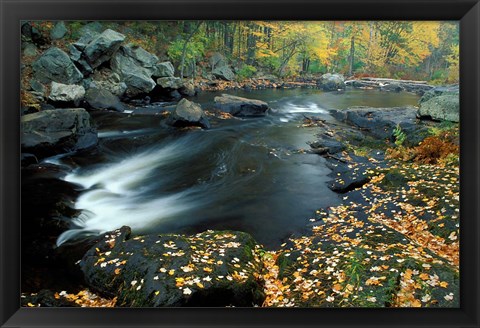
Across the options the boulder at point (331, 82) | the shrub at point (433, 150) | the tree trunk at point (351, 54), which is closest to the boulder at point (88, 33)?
the boulder at point (331, 82)

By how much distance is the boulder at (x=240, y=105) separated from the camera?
5060 mm

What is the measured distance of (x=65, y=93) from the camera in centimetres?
517

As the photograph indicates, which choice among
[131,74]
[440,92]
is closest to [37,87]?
[131,74]

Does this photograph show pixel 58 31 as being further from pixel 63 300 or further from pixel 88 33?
pixel 63 300

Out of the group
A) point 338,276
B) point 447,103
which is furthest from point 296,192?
point 447,103

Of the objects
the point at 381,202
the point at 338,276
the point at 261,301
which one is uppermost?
the point at 381,202

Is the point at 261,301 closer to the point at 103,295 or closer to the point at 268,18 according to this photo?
the point at 103,295

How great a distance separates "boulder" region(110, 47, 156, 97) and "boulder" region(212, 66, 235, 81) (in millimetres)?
1375

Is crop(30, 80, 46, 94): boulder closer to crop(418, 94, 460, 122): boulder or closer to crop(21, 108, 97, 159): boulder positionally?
crop(21, 108, 97, 159): boulder

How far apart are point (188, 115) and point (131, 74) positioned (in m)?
1.51

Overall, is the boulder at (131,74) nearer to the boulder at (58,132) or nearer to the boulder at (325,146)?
the boulder at (58,132)

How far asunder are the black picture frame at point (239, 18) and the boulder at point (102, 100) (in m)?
2.82

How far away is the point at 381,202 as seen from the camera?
158 inches

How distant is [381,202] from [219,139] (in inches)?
93.4
